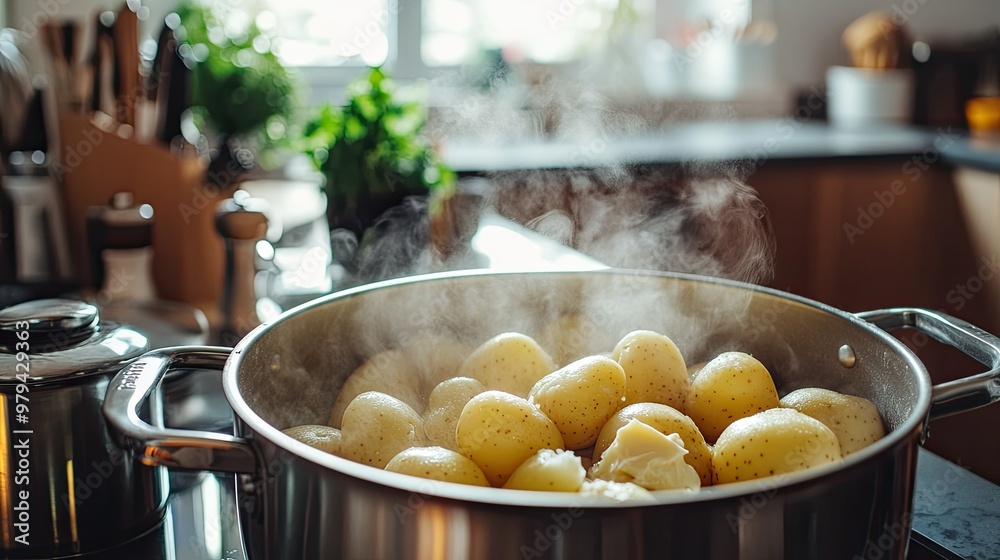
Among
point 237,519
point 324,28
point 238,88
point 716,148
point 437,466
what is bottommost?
point 237,519

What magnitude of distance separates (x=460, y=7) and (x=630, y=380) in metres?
2.68

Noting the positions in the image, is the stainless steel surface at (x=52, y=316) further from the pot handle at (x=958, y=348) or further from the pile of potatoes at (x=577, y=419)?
the pot handle at (x=958, y=348)

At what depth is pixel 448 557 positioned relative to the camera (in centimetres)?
44

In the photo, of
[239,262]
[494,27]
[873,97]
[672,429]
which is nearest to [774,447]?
[672,429]

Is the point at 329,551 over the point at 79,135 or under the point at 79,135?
under

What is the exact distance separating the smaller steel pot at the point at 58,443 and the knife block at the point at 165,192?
72 cm

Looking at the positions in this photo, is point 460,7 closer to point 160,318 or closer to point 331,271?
point 331,271

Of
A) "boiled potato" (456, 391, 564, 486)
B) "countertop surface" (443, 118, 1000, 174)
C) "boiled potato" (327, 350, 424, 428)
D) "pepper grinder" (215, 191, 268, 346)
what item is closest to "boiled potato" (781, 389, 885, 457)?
"boiled potato" (456, 391, 564, 486)

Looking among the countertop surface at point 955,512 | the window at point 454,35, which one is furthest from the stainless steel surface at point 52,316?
the window at point 454,35

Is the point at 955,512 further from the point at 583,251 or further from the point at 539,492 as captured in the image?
the point at 583,251

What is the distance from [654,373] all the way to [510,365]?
5.0 inches

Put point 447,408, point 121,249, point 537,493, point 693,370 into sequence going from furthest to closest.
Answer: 1. point 121,249
2. point 693,370
3. point 447,408
4. point 537,493

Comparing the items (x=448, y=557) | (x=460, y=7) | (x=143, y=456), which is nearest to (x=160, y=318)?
(x=143, y=456)

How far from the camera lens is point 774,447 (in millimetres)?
567
